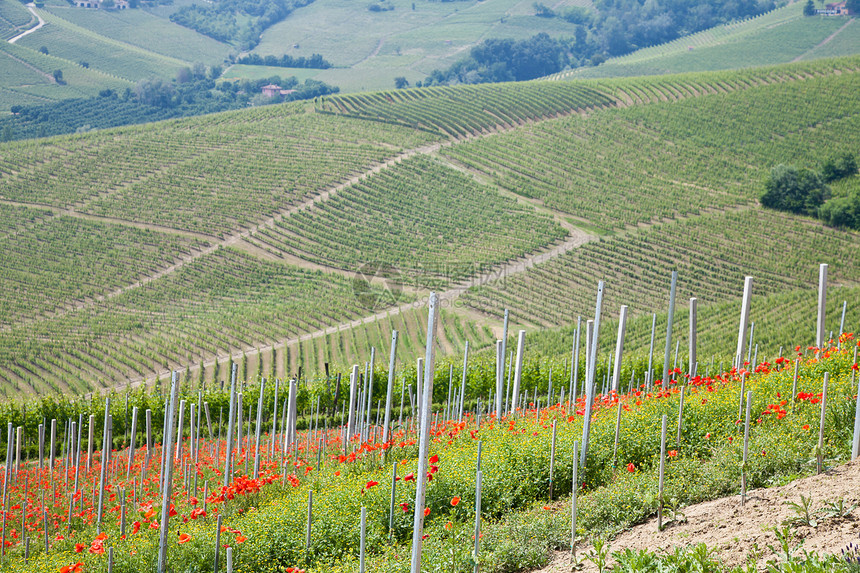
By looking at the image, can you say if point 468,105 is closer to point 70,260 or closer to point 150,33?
point 70,260

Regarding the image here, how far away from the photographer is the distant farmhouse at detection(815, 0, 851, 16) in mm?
124819

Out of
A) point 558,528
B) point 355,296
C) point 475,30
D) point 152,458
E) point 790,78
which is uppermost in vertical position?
point 475,30

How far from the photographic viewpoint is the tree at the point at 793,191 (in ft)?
155

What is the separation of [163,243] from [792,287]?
120 feet

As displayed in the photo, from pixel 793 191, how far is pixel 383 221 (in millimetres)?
27313

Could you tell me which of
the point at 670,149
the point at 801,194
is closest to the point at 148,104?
the point at 670,149

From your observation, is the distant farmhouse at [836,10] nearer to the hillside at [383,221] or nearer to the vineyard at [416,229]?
the hillside at [383,221]

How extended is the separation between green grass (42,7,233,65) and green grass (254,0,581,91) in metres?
11.1

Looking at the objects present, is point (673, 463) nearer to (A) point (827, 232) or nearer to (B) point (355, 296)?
(B) point (355, 296)

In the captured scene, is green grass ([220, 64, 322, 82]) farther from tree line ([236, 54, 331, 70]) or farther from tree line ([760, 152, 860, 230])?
tree line ([760, 152, 860, 230])

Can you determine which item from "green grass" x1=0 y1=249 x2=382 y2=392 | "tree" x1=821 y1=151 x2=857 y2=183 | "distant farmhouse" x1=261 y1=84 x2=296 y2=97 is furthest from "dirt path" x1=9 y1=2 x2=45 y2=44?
"tree" x1=821 y1=151 x2=857 y2=183

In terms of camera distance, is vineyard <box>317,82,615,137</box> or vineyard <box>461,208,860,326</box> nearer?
vineyard <box>461,208,860,326</box>

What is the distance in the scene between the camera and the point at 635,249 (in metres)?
42.0

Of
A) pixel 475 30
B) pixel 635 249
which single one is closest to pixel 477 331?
pixel 635 249
